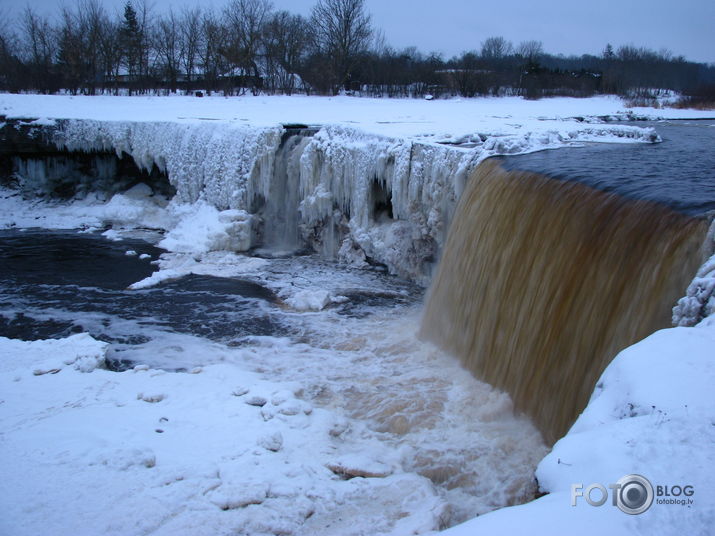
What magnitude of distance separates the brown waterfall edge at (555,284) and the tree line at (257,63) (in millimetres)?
24001

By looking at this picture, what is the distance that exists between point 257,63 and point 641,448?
3506 centimetres

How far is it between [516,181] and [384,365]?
274cm

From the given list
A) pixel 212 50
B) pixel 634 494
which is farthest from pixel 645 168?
pixel 212 50

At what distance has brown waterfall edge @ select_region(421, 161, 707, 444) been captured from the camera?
14.9 feet

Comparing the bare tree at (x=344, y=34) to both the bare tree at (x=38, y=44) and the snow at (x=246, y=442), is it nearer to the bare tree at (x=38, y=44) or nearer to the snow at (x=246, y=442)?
the bare tree at (x=38, y=44)

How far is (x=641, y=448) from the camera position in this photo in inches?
97.7

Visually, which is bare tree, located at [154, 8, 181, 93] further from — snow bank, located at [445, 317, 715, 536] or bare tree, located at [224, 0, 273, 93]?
snow bank, located at [445, 317, 715, 536]

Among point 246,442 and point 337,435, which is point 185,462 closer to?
point 246,442

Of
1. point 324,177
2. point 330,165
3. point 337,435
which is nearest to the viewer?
point 337,435

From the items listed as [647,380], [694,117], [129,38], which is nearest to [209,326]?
[647,380]

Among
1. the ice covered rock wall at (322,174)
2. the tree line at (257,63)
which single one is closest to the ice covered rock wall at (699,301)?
the ice covered rock wall at (322,174)

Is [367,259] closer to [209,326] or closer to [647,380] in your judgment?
[209,326]

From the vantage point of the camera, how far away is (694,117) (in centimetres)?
1803

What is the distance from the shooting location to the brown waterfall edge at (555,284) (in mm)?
4535
